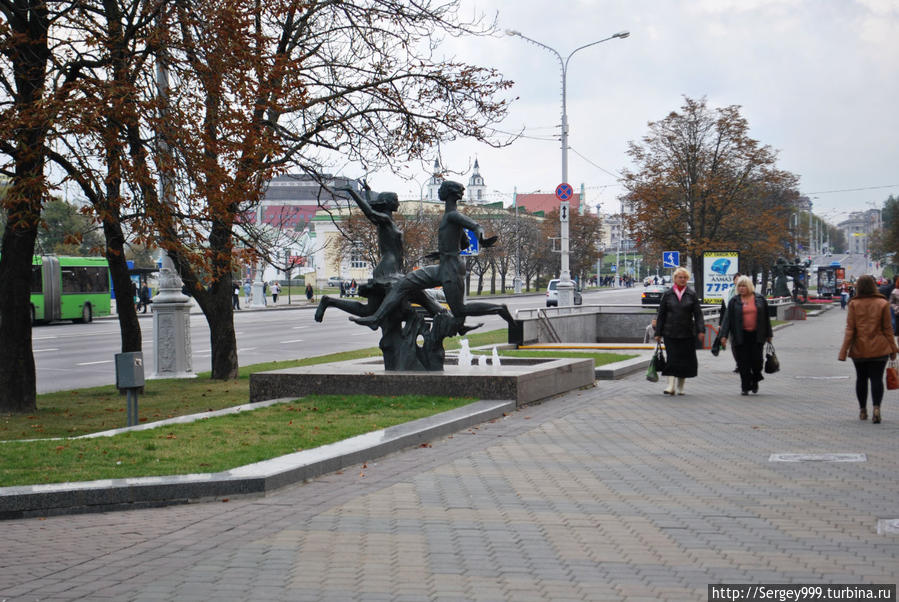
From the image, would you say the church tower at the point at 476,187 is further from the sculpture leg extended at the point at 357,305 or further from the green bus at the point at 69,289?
the sculpture leg extended at the point at 357,305

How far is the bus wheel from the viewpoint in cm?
4581

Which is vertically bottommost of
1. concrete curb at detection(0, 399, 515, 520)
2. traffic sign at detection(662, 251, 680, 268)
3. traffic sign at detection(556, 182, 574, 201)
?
concrete curb at detection(0, 399, 515, 520)

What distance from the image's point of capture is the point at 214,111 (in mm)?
13078

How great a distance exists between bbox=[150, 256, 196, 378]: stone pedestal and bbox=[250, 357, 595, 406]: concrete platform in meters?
5.57

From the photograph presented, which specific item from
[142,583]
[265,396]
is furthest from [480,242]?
[142,583]

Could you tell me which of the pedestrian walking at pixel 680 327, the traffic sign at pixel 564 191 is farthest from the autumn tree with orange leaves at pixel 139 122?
the traffic sign at pixel 564 191

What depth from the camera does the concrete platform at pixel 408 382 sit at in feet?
43.8

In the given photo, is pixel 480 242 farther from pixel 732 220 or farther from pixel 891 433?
pixel 732 220

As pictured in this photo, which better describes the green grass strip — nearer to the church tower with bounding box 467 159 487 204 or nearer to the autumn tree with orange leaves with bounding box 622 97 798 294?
the autumn tree with orange leaves with bounding box 622 97 798 294

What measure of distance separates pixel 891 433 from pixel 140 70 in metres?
9.29

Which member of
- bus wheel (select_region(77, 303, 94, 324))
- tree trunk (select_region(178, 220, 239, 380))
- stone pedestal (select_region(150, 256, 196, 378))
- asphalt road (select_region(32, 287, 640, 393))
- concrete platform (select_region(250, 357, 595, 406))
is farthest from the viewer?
bus wheel (select_region(77, 303, 94, 324))

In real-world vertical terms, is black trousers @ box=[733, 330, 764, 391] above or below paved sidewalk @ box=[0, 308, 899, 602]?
above

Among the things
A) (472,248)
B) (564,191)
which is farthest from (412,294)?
(564,191)

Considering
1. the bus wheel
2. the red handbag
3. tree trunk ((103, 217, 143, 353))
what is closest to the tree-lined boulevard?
tree trunk ((103, 217, 143, 353))
